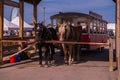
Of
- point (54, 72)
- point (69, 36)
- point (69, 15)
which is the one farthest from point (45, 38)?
point (69, 15)

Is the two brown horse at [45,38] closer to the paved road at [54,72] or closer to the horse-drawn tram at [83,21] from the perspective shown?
the paved road at [54,72]

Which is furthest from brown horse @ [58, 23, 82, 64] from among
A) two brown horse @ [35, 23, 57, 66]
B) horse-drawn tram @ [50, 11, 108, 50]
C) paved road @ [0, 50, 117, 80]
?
horse-drawn tram @ [50, 11, 108, 50]

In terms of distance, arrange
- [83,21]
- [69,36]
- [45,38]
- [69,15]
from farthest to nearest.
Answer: [83,21] < [69,15] < [69,36] < [45,38]

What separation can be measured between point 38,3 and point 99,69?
8791 mm

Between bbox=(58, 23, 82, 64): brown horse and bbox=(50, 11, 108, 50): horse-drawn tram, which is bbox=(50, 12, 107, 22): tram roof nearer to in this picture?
bbox=(50, 11, 108, 50): horse-drawn tram

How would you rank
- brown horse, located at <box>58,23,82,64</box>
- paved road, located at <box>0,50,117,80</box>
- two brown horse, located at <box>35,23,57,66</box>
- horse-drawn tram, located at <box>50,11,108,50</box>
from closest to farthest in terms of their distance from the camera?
paved road, located at <box>0,50,117,80</box>
two brown horse, located at <box>35,23,57,66</box>
brown horse, located at <box>58,23,82,64</box>
horse-drawn tram, located at <box>50,11,108,50</box>

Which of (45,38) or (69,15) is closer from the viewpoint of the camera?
(45,38)

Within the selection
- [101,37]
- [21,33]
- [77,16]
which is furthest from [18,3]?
Result: [101,37]

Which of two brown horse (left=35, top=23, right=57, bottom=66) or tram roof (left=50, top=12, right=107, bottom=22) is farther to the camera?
tram roof (left=50, top=12, right=107, bottom=22)

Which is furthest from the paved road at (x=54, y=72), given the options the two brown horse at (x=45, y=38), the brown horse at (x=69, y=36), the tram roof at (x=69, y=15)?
the tram roof at (x=69, y=15)

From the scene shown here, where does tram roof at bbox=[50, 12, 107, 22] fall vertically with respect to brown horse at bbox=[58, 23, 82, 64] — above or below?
above

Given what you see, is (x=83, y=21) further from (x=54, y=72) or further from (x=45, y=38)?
(x=54, y=72)

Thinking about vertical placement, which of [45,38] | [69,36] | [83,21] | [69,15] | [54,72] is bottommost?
[54,72]

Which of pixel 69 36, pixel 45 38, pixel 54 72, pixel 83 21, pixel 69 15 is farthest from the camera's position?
pixel 83 21
